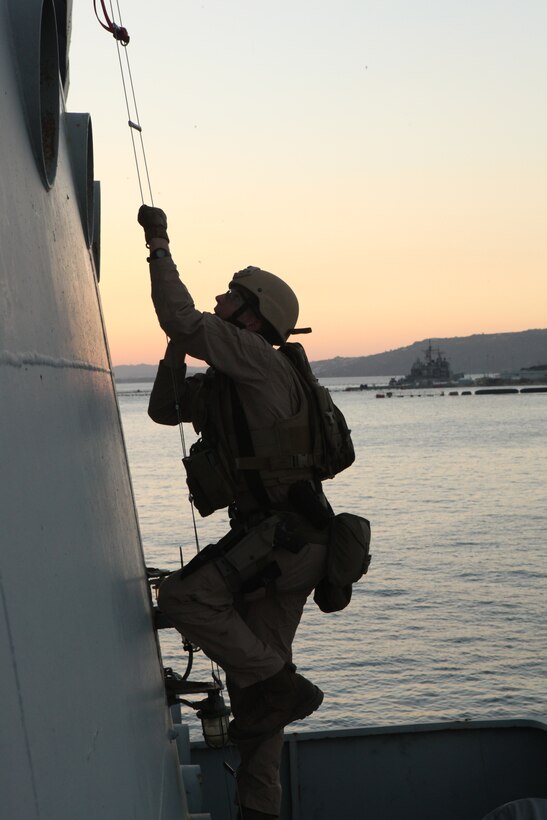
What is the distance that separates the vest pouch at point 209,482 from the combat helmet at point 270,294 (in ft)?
1.82

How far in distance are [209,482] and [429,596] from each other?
2155 cm

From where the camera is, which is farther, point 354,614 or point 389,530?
point 389,530

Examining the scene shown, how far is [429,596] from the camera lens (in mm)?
24812

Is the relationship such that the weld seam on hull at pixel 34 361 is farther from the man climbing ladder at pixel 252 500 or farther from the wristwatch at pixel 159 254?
the man climbing ladder at pixel 252 500

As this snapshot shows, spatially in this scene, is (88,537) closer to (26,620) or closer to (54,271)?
(54,271)

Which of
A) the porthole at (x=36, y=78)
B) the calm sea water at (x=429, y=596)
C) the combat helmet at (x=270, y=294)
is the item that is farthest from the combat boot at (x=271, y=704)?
the calm sea water at (x=429, y=596)

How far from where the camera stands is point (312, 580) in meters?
4.21

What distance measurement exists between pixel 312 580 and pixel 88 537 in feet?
6.97

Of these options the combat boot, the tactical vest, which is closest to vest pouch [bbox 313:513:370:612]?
the tactical vest

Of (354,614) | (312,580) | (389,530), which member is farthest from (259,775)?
(389,530)

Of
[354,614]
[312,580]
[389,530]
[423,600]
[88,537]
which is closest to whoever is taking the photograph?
[88,537]

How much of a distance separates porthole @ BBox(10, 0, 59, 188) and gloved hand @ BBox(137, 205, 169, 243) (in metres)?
1.19

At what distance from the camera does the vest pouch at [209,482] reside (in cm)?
403

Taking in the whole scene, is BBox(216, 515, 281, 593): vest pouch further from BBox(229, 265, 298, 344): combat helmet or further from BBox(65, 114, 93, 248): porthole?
BBox(65, 114, 93, 248): porthole
